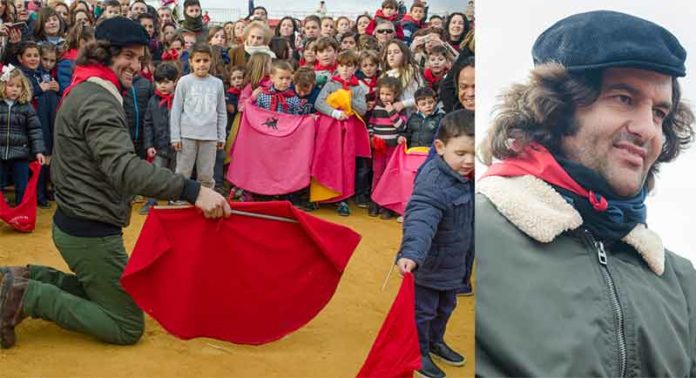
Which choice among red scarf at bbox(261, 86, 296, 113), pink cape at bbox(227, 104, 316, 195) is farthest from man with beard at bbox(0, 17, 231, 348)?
Result: red scarf at bbox(261, 86, 296, 113)

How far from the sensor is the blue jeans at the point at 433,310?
2.01 metres

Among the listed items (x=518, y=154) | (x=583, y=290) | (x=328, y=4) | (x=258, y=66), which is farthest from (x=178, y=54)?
(x=583, y=290)

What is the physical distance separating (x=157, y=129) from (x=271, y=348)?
71 cm

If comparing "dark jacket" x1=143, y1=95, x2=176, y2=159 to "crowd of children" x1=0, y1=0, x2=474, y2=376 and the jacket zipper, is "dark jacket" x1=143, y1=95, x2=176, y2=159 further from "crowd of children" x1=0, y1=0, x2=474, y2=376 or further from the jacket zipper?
the jacket zipper

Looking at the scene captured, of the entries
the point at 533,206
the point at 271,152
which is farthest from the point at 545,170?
the point at 271,152

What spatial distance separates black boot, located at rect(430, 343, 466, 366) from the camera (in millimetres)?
1986

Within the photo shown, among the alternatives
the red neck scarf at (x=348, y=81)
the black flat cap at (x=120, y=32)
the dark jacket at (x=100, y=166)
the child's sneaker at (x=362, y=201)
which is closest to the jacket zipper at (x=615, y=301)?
the child's sneaker at (x=362, y=201)

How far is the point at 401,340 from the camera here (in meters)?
1.93

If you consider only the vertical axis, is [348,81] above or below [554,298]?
above

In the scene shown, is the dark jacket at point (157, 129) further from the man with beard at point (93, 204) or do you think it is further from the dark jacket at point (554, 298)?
the dark jacket at point (554, 298)

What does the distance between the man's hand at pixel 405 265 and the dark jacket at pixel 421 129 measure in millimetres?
280

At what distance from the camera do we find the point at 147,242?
7.49ft

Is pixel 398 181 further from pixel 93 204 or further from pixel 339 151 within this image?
pixel 93 204

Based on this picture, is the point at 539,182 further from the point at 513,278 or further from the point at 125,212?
the point at 125,212
